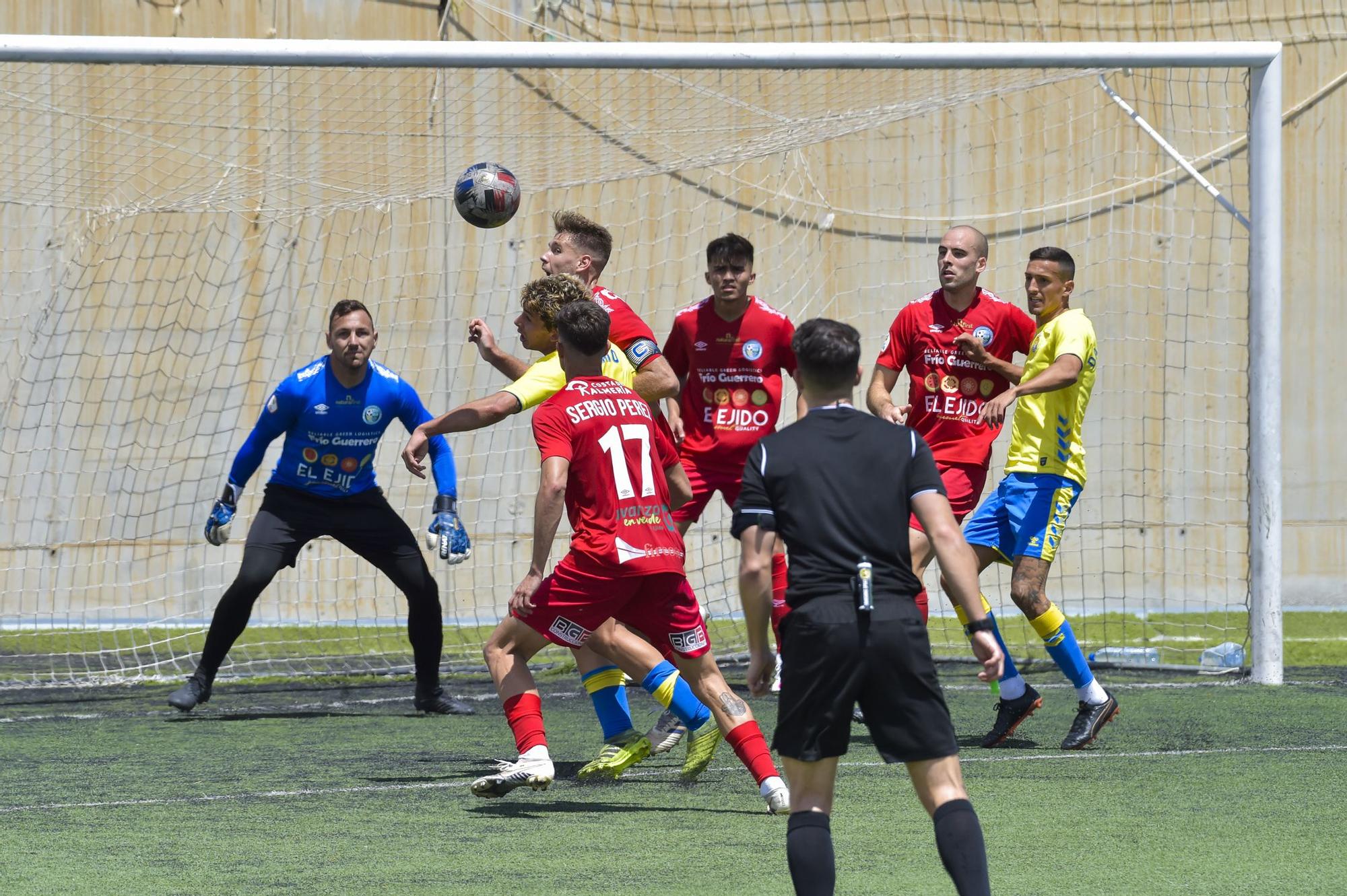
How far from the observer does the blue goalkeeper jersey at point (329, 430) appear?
337 inches

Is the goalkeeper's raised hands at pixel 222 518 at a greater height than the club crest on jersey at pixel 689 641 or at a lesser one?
greater

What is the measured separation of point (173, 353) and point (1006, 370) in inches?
283

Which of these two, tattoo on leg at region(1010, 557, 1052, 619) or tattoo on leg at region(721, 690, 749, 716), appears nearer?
tattoo on leg at region(721, 690, 749, 716)

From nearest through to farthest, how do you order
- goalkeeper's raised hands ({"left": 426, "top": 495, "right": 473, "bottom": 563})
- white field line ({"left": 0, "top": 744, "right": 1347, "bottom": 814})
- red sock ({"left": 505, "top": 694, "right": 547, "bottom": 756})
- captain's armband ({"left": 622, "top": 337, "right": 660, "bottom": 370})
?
red sock ({"left": 505, "top": 694, "right": 547, "bottom": 756}) → white field line ({"left": 0, "top": 744, "right": 1347, "bottom": 814}) → captain's armband ({"left": 622, "top": 337, "right": 660, "bottom": 370}) → goalkeeper's raised hands ({"left": 426, "top": 495, "right": 473, "bottom": 563})

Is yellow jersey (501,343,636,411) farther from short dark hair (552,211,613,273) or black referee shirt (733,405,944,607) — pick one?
black referee shirt (733,405,944,607)

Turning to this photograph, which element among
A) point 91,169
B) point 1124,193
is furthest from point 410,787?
point 1124,193

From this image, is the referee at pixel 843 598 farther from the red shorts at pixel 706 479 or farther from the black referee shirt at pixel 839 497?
the red shorts at pixel 706 479

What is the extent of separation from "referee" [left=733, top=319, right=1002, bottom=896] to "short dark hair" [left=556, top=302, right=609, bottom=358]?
5.82ft

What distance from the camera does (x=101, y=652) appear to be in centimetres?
1077

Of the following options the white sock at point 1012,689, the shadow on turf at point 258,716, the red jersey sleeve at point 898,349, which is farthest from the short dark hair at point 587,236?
the shadow on turf at point 258,716

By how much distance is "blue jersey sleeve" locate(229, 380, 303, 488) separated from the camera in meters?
8.56

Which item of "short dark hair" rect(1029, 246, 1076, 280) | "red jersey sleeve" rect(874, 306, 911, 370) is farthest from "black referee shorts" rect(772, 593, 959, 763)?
"red jersey sleeve" rect(874, 306, 911, 370)

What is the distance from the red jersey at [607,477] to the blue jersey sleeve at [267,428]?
3.12 meters

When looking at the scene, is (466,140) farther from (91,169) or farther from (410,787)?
(410,787)
